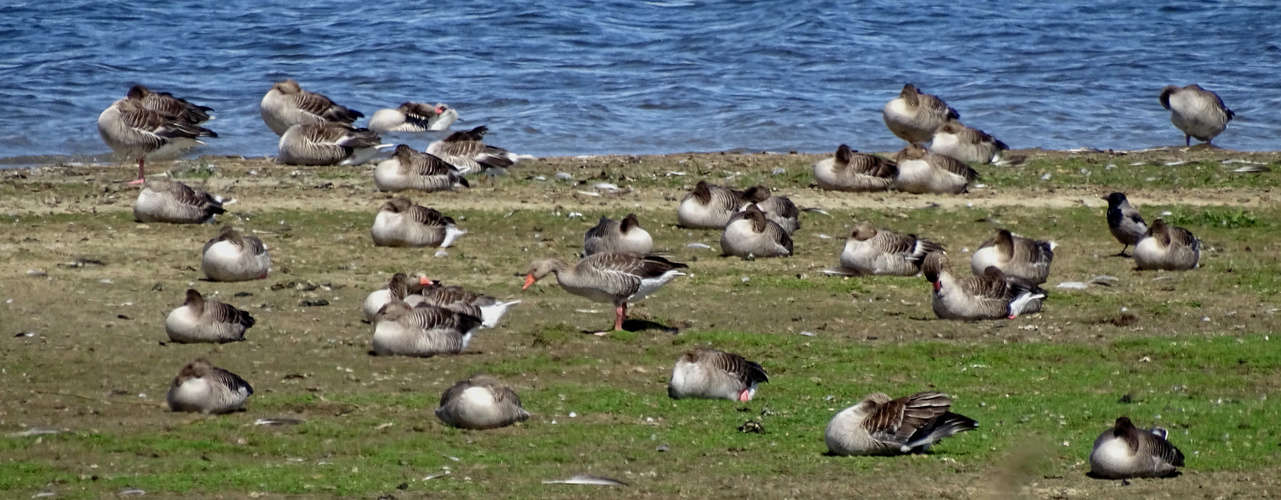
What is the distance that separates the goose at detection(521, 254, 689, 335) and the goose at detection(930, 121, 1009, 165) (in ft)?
32.0

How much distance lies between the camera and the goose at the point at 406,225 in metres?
16.5

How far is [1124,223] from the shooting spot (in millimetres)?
16547

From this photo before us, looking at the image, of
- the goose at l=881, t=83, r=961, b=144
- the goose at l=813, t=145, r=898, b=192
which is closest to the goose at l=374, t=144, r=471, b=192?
the goose at l=813, t=145, r=898, b=192

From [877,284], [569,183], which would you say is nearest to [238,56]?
[569,183]

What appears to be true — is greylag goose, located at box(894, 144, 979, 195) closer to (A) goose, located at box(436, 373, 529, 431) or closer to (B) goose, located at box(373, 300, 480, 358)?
Answer: (B) goose, located at box(373, 300, 480, 358)

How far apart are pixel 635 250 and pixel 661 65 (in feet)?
60.5

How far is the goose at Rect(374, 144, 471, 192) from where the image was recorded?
1980 cm

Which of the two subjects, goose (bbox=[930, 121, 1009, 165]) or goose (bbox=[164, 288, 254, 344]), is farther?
goose (bbox=[930, 121, 1009, 165])

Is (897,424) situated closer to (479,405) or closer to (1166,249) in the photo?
(479,405)

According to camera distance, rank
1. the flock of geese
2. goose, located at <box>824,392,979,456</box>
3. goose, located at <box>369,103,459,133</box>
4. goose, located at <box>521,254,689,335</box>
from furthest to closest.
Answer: goose, located at <box>369,103,459,133</box> < goose, located at <box>521,254,689,335</box> < the flock of geese < goose, located at <box>824,392,979,456</box>

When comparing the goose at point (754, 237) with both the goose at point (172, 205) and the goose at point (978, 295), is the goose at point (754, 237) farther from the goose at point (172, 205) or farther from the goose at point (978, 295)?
the goose at point (172, 205)

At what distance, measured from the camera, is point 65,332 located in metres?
12.7

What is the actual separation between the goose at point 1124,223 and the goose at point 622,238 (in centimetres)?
492

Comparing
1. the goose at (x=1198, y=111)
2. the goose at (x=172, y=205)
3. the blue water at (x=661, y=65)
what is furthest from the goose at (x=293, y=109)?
the goose at (x=1198, y=111)
